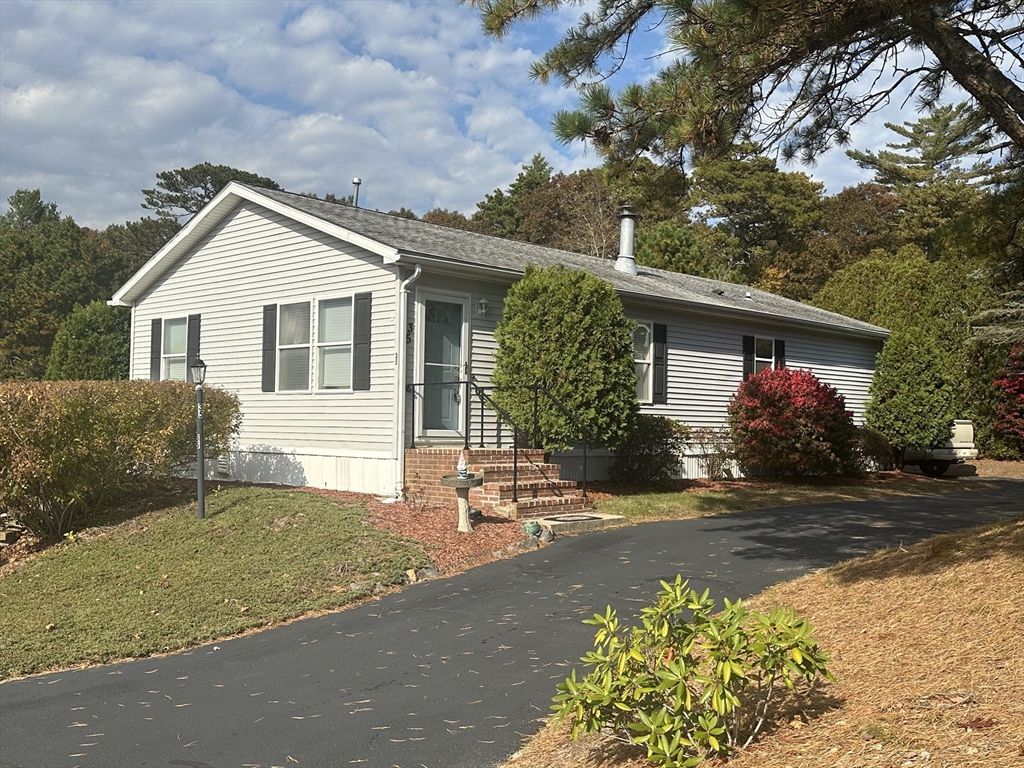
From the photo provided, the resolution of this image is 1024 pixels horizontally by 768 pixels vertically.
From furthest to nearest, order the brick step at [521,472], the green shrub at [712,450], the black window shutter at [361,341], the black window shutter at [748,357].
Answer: the black window shutter at [748,357] → the green shrub at [712,450] → the black window shutter at [361,341] → the brick step at [521,472]

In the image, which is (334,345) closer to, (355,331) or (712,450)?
(355,331)

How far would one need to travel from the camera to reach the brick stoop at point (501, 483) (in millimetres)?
12570

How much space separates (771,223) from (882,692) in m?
42.9

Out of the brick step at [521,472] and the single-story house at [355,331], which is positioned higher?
the single-story house at [355,331]

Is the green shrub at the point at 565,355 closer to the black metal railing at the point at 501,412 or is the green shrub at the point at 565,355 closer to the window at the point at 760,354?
the black metal railing at the point at 501,412

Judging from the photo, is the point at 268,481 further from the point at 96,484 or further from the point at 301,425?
the point at 96,484

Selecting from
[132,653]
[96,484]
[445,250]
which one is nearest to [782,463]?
[445,250]

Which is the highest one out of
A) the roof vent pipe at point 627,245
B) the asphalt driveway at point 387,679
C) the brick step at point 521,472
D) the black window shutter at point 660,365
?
the roof vent pipe at point 627,245

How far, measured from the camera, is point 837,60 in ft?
29.1

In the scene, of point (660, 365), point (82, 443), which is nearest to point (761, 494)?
point (660, 365)

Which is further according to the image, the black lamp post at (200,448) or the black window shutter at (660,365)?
the black window shutter at (660,365)

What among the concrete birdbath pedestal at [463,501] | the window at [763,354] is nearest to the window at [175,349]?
the concrete birdbath pedestal at [463,501]

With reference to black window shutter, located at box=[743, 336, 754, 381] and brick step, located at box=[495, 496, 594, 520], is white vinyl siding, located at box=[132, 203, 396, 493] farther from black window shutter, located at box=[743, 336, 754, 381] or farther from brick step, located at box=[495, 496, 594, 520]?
black window shutter, located at box=[743, 336, 754, 381]

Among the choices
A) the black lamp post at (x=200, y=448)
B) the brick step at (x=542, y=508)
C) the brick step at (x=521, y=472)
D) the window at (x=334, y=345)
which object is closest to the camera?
the black lamp post at (x=200, y=448)
